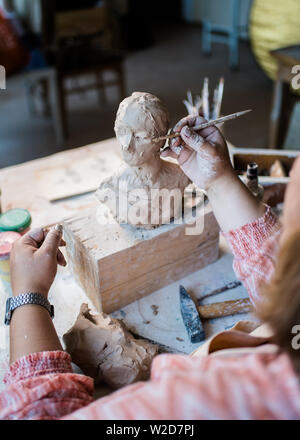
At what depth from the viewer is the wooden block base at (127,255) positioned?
1173 millimetres

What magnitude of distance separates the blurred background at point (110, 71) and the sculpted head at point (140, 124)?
1.46 metres

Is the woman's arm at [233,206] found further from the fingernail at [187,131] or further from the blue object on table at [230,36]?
the blue object on table at [230,36]

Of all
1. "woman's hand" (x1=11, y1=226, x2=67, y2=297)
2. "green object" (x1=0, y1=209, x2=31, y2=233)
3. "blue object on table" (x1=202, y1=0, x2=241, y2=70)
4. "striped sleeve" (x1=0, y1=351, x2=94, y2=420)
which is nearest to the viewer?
"striped sleeve" (x1=0, y1=351, x2=94, y2=420)

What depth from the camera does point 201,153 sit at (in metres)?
1.12

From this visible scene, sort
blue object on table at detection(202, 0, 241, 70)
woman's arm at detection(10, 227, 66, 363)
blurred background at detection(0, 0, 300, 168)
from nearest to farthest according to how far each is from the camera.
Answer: woman's arm at detection(10, 227, 66, 363) → blurred background at detection(0, 0, 300, 168) → blue object on table at detection(202, 0, 241, 70)

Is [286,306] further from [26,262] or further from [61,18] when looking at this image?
[61,18]

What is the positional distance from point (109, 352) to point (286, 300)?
21.9 inches

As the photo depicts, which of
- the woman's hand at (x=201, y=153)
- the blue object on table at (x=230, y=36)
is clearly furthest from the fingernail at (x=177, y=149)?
the blue object on table at (x=230, y=36)

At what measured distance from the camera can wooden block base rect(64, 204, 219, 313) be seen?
1.17 meters

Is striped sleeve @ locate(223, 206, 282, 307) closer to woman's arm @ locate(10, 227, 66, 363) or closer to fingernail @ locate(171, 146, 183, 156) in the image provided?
fingernail @ locate(171, 146, 183, 156)

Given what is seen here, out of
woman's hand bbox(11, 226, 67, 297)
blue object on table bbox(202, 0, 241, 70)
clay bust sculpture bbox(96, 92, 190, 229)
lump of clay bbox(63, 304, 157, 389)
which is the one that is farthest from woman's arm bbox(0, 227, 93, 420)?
blue object on table bbox(202, 0, 241, 70)

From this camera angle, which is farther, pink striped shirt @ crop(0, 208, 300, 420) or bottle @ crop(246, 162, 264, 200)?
bottle @ crop(246, 162, 264, 200)

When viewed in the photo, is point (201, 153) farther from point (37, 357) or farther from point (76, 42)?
point (76, 42)
